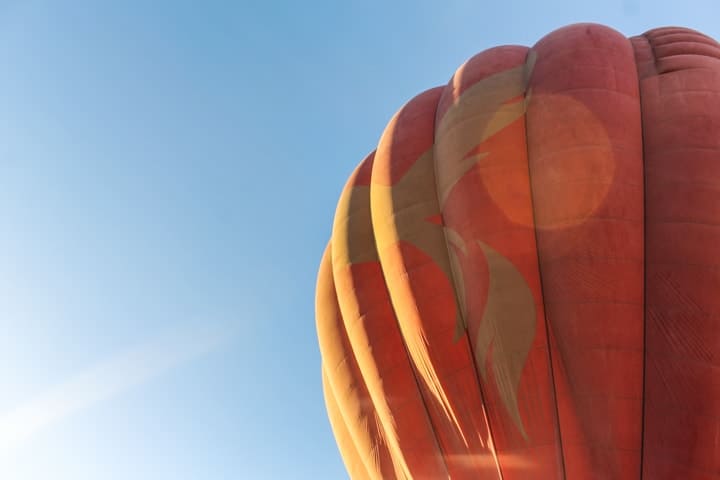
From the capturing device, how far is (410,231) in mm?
7762

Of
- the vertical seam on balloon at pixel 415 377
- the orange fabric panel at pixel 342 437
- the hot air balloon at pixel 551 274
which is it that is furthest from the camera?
the orange fabric panel at pixel 342 437

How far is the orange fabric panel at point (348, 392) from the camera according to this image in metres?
8.20

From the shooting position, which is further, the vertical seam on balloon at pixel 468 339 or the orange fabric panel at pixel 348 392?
the orange fabric panel at pixel 348 392

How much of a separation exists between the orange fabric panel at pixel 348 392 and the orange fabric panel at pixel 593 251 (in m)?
2.66

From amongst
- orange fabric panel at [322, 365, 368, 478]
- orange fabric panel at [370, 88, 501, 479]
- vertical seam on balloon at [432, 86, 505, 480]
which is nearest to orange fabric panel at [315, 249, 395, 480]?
orange fabric panel at [322, 365, 368, 478]

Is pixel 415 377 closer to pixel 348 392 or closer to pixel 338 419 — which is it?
pixel 348 392

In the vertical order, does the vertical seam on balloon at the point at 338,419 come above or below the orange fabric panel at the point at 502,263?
below

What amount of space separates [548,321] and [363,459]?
3.38 meters

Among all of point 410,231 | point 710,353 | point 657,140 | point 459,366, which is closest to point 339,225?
point 410,231

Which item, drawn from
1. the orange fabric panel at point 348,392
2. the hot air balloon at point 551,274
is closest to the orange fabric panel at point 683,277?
the hot air balloon at point 551,274

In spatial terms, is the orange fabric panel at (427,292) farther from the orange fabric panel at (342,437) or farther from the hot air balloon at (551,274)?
the orange fabric panel at (342,437)

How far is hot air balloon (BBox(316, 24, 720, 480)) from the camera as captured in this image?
243 inches

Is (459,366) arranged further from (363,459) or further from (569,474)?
(363,459)

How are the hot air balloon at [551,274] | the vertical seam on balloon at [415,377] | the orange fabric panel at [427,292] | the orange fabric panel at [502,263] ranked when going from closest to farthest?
the hot air balloon at [551,274]
the orange fabric panel at [502,263]
the orange fabric panel at [427,292]
the vertical seam on balloon at [415,377]
